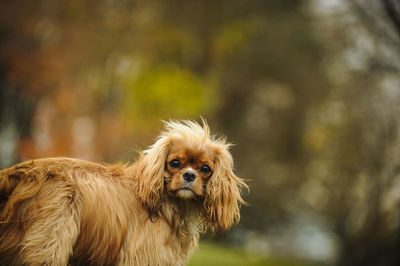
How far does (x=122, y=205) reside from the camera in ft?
15.7

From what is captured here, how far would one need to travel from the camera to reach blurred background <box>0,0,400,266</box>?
13281mm

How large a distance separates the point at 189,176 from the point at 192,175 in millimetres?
46

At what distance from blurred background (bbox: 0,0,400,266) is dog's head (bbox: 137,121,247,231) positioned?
7.40m

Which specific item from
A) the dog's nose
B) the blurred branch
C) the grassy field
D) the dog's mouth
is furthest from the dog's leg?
the blurred branch

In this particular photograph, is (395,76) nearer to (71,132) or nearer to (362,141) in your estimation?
(362,141)

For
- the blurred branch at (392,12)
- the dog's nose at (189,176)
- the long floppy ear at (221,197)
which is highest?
the blurred branch at (392,12)

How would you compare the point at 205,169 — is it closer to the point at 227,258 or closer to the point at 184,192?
the point at 184,192

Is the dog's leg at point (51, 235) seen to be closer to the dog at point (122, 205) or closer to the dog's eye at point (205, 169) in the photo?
the dog at point (122, 205)

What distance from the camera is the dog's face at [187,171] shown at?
5.06 m

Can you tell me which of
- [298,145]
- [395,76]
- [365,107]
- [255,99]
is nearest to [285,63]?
→ [255,99]

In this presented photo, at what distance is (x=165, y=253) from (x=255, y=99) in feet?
68.2

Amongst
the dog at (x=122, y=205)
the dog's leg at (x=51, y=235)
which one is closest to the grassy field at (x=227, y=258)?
the dog at (x=122, y=205)

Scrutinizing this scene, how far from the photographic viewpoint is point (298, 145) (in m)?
24.0

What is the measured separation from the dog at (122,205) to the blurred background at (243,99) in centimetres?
757
